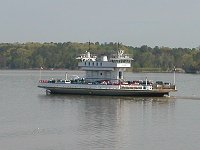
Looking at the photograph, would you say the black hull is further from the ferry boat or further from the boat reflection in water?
the boat reflection in water

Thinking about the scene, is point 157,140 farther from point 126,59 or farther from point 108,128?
point 126,59

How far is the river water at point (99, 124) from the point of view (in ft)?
144

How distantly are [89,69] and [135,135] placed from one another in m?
45.4

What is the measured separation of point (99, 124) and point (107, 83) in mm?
33664

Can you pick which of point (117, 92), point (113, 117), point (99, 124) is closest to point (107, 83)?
point (117, 92)

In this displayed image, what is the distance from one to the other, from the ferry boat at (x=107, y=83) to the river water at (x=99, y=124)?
9.56 ft

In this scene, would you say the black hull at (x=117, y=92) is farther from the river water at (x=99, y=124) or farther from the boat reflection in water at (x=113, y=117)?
the river water at (x=99, y=124)

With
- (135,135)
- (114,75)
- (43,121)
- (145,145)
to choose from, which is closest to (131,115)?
(43,121)

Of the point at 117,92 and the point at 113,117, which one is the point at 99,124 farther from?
the point at 117,92

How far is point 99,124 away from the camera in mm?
54875

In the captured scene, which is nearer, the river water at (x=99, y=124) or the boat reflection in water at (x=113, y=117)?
the river water at (x=99, y=124)

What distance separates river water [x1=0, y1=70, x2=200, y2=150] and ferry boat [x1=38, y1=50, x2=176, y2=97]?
2.91 meters

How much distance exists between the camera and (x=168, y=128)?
5278 centimetres

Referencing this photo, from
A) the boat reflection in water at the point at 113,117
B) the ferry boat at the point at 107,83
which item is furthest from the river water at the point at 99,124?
the ferry boat at the point at 107,83
